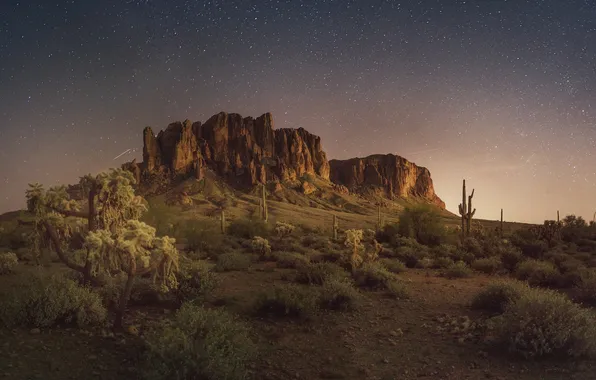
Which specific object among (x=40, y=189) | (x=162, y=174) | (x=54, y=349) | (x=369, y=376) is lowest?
(x=369, y=376)

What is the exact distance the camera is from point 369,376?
21.4 feet

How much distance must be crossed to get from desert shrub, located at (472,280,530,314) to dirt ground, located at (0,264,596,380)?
40 centimetres

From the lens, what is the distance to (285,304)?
29.9 ft

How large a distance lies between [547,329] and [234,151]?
429 ft

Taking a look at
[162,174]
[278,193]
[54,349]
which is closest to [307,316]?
[54,349]

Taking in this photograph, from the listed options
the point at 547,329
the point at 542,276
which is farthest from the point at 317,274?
the point at 542,276

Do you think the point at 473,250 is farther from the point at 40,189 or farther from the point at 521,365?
the point at 40,189

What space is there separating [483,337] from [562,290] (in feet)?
23.7

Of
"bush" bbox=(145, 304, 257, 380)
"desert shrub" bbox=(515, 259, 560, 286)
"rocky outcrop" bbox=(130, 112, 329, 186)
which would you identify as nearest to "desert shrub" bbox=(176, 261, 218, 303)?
"bush" bbox=(145, 304, 257, 380)

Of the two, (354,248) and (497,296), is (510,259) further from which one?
(497,296)

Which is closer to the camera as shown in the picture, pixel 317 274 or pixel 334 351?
pixel 334 351

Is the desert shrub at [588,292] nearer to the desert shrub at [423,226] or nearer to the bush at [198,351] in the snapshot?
the bush at [198,351]

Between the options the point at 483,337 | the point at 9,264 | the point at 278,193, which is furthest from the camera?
the point at 278,193

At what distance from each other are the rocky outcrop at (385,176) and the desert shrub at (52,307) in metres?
152
